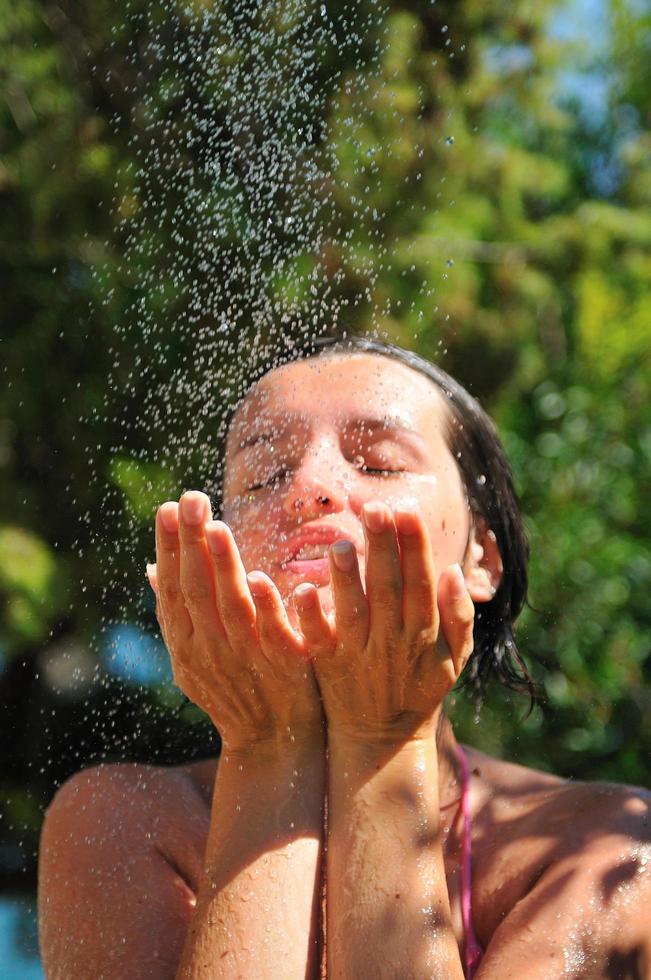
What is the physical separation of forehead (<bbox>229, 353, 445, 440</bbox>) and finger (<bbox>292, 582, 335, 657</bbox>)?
509 mm

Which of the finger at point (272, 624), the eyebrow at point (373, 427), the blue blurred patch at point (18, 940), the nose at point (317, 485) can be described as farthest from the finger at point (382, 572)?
the blue blurred patch at point (18, 940)

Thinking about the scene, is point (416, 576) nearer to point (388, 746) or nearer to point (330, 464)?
point (388, 746)

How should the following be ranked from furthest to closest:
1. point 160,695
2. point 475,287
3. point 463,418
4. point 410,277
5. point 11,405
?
1. point 475,287
2. point 410,277
3. point 11,405
4. point 160,695
5. point 463,418

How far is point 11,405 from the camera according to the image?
4.82 m

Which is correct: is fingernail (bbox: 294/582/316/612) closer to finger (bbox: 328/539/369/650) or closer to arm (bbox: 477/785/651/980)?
finger (bbox: 328/539/369/650)

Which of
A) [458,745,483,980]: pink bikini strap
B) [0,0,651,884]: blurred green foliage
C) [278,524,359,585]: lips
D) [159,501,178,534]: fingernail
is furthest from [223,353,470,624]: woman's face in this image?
[0,0,651,884]: blurred green foliage

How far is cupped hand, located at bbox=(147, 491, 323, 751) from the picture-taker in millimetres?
1795

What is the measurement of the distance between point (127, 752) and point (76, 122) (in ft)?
8.85

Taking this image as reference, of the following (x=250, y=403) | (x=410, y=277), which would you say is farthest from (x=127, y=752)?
(x=250, y=403)

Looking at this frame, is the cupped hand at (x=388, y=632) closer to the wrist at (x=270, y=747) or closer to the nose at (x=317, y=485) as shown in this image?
the wrist at (x=270, y=747)

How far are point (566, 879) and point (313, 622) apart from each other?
64 cm

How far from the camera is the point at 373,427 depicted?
88.9 inches

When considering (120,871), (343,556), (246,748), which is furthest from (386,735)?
(120,871)

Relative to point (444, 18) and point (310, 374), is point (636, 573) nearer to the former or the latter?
point (444, 18)
